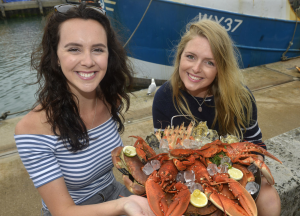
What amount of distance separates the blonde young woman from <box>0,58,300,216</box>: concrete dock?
1.64 ft

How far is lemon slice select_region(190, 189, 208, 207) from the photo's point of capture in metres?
1.02

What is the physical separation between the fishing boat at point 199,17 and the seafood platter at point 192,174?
5056 mm

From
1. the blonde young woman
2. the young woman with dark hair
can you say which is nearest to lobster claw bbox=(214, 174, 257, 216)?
the young woman with dark hair

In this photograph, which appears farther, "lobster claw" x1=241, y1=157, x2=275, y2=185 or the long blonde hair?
the long blonde hair

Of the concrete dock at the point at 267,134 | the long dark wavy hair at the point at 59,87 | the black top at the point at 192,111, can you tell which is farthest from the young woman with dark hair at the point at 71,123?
the concrete dock at the point at 267,134

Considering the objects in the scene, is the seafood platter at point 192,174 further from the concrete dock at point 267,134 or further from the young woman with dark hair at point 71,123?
the concrete dock at point 267,134

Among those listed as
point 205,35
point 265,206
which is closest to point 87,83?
point 205,35

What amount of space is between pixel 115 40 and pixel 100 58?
0.34 meters

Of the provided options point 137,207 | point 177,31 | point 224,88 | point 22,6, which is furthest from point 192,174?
point 22,6

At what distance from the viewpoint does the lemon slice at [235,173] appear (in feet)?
3.83

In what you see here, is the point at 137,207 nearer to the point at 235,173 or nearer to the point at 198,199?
the point at 198,199

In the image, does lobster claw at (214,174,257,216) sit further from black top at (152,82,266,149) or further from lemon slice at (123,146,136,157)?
black top at (152,82,266,149)

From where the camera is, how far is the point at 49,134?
1.43 metres

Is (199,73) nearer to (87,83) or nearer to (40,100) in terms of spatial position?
(87,83)
